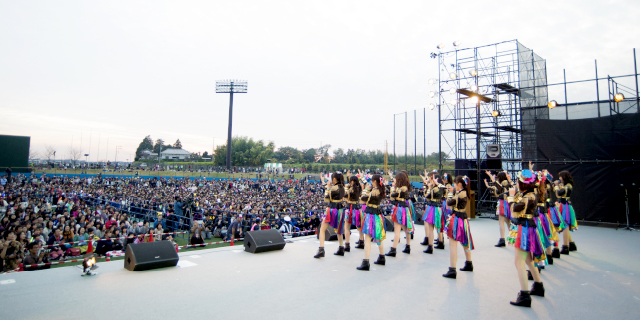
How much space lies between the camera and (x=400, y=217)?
21.9 ft

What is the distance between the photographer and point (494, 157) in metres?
13.9

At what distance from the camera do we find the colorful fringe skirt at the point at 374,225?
5.62 meters

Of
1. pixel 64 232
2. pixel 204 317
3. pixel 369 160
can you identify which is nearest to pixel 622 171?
pixel 204 317

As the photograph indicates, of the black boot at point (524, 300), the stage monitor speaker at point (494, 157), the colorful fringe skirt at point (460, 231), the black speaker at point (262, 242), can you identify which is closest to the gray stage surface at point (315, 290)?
the black boot at point (524, 300)

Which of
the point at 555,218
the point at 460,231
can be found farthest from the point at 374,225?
the point at 555,218

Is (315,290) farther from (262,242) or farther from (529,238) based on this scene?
(529,238)

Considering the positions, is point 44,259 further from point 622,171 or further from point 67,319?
point 622,171

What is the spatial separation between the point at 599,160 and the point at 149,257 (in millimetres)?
14609

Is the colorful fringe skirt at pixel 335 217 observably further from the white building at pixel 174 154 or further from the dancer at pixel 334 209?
the white building at pixel 174 154

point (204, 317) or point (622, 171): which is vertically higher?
point (622, 171)

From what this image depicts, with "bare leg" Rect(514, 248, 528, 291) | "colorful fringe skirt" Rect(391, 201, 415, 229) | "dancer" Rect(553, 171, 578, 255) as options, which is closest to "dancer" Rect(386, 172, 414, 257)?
"colorful fringe skirt" Rect(391, 201, 415, 229)

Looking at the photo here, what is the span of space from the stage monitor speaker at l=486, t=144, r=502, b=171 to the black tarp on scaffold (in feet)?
4.75

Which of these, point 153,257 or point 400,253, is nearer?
point 153,257

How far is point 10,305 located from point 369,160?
58.8 meters
